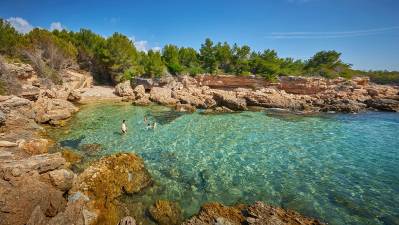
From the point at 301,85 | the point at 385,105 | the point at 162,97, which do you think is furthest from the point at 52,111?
the point at 301,85

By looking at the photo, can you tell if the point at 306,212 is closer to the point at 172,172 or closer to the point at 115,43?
the point at 172,172

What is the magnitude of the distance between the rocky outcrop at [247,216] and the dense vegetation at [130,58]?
35.3m

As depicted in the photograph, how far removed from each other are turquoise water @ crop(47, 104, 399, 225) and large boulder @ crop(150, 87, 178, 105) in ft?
21.4

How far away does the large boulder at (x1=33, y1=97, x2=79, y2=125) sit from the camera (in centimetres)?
1964

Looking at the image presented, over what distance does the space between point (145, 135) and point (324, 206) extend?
12549 mm

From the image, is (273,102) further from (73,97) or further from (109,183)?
(73,97)

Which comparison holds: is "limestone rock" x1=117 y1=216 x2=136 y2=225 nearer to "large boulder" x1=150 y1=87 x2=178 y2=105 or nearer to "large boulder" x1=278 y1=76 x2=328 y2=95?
"large boulder" x1=150 y1=87 x2=178 y2=105

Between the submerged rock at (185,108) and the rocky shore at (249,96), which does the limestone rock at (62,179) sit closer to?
the submerged rock at (185,108)

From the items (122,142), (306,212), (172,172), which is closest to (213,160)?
(172,172)

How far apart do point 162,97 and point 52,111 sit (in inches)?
548

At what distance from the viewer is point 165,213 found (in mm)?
7988

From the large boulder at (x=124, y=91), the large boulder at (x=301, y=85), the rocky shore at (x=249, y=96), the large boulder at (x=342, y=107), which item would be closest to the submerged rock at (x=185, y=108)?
the rocky shore at (x=249, y=96)

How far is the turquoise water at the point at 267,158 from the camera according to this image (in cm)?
906

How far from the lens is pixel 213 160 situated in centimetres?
1293
